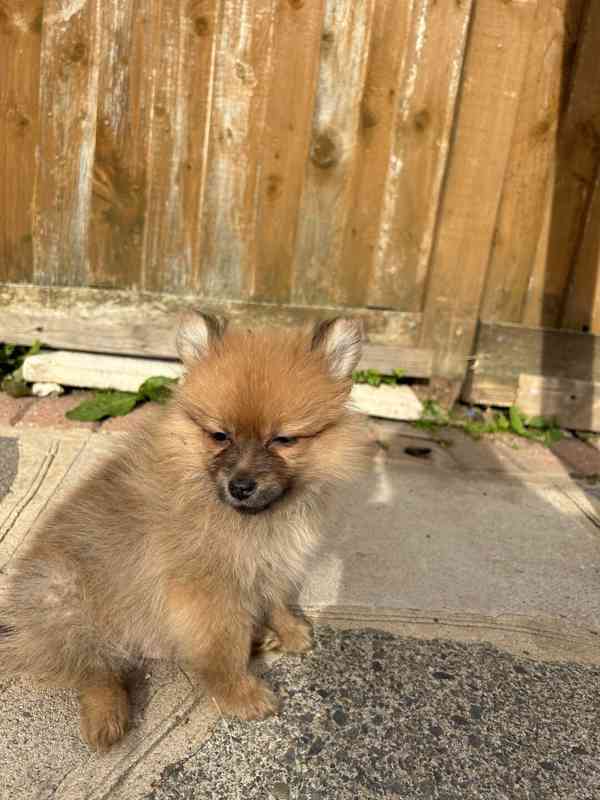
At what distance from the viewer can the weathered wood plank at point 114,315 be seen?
4.93m

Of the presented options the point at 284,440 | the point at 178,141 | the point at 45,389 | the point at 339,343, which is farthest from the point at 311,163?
the point at 284,440

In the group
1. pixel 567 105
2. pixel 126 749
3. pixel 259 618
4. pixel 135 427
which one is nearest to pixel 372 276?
pixel 567 105

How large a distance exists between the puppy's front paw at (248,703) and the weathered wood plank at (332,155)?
9.79ft

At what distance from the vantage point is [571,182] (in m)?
4.86

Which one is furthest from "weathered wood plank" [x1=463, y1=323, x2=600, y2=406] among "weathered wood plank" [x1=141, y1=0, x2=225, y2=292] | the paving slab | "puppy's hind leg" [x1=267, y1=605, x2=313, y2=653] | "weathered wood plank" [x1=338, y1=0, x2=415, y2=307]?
"puppy's hind leg" [x1=267, y1=605, x2=313, y2=653]

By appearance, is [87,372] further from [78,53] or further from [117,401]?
[78,53]

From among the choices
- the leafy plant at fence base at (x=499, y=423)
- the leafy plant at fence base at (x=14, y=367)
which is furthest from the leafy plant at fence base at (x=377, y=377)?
the leafy plant at fence base at (x=14, y=367)

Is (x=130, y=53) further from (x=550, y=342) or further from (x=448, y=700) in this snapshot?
(x=448, y=700)

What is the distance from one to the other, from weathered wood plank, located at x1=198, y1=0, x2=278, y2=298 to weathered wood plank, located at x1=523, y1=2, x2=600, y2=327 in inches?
76.1

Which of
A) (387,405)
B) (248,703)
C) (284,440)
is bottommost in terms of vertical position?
(248,703)

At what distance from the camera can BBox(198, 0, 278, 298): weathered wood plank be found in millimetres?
4488

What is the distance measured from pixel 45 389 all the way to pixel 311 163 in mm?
2278

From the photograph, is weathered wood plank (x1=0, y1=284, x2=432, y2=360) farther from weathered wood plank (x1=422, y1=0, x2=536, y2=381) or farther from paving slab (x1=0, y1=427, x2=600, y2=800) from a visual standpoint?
paving slab (x1=0, y1=427, x2=600, y2=800)

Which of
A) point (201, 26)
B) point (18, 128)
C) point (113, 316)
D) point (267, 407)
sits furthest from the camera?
point (113, 316)
